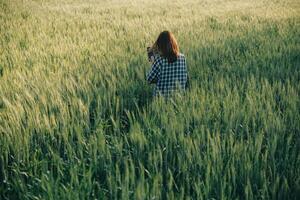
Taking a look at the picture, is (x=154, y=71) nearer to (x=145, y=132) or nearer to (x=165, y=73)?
(x=165, y=73)

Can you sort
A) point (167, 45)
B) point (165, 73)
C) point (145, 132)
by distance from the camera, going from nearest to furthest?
point (145, 132)
point (167, 45)
point (165, 73)

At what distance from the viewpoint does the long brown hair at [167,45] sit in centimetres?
333

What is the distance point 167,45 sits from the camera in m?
3.37

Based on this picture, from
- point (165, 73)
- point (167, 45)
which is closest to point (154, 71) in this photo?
point (165, 73)

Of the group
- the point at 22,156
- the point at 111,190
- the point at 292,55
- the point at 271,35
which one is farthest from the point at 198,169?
the point at 271,35

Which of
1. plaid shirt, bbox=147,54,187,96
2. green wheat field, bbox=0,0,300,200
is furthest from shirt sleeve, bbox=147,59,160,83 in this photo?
green wheat field, bbox=0,0,300,200

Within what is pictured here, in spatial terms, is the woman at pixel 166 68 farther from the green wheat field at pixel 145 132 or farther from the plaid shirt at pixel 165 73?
the green wheat field at pixel 145 132

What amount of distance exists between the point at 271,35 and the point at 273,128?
4.33 metres

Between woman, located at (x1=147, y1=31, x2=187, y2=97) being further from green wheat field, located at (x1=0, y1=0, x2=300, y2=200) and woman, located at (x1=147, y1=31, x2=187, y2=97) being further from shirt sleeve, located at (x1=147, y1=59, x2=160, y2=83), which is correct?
green wheat field, located at (x1=0, y1=0, x2=300, y2=200)

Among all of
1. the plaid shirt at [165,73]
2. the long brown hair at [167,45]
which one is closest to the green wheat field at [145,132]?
the plaid shirt at [165,73]

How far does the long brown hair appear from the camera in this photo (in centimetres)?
333

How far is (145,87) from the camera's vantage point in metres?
3.68

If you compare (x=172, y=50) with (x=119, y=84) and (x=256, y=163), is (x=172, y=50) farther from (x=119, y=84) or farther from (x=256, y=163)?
(x=256, y=163)

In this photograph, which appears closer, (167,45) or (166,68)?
(167,45)
